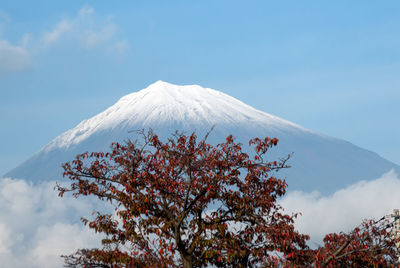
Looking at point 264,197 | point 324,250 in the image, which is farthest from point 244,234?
point 324,250

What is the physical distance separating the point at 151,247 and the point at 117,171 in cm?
244

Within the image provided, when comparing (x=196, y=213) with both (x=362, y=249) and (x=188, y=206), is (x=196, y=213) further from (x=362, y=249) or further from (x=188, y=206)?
(x=362, y=249)

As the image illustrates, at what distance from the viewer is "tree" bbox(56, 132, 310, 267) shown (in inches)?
766

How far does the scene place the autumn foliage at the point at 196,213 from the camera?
19.5 m

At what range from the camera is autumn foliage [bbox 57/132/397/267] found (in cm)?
1945

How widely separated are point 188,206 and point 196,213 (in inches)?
12.7

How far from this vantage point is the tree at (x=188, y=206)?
63.9 ft

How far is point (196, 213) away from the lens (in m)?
20.0

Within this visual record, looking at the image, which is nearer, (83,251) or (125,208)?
(125,208)

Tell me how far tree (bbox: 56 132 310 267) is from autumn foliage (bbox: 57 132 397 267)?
0.03 metres

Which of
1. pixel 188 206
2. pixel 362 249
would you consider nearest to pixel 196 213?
pixel 188 206

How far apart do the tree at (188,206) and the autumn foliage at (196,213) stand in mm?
29

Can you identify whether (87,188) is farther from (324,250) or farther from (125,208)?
(324,250)

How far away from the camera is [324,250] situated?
1912 centimetres
